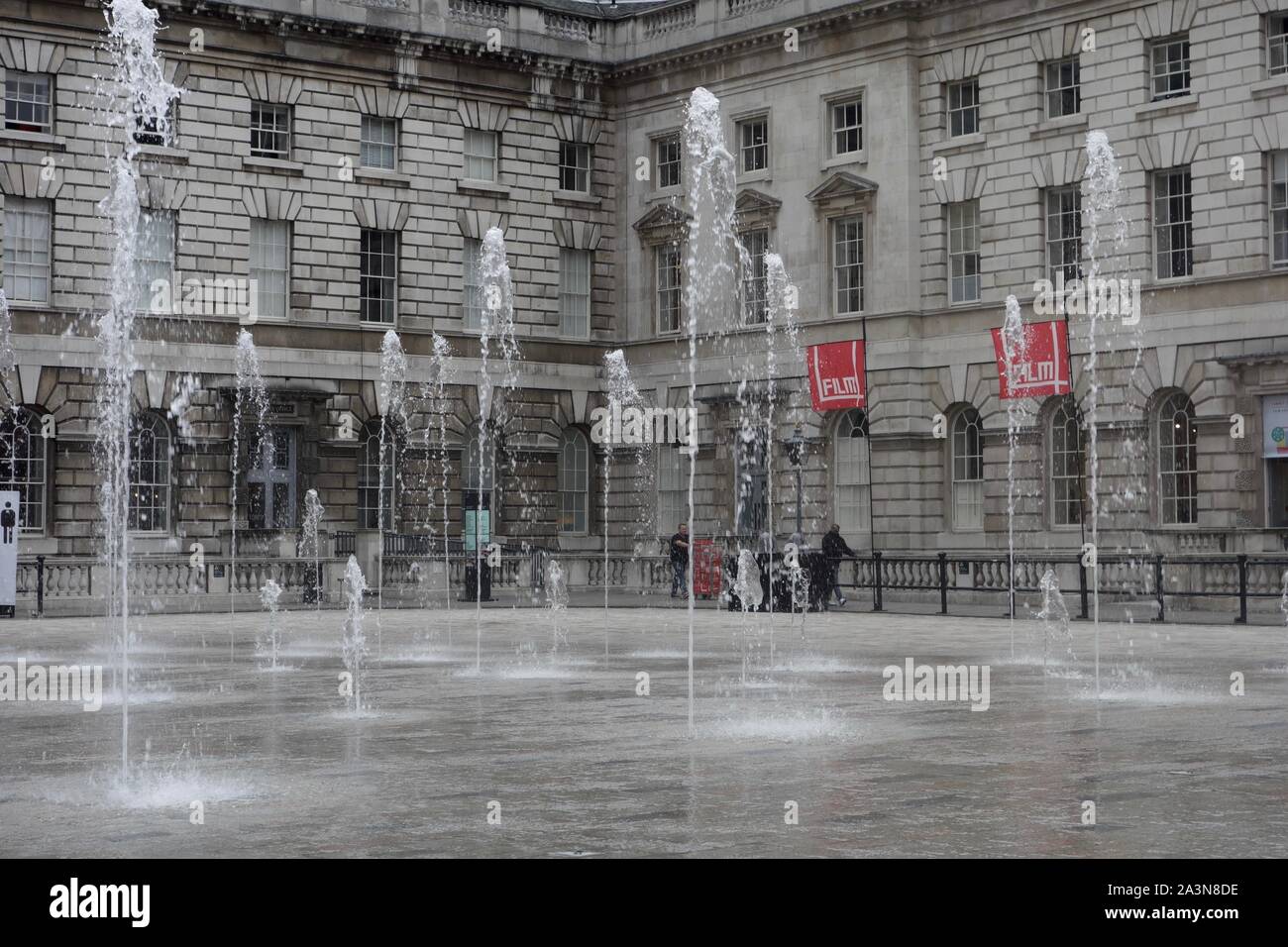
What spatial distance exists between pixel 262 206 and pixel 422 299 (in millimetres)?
4620

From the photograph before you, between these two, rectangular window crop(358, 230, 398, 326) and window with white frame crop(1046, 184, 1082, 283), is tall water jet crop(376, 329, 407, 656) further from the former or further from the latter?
window with white frame crop(1046, 184, 1082, 283)

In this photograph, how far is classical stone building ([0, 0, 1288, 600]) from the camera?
38.9m

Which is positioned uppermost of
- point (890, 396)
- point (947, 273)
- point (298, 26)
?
point (298, 26)

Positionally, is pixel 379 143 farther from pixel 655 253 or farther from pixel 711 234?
pixel 711 234

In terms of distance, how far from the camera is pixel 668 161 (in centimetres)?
4972

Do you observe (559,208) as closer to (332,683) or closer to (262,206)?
(262,206)

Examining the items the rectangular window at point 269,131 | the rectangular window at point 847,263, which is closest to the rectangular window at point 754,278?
the rectangular window at point 847,263

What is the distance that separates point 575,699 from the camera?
1723 cm

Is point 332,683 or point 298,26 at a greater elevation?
point 298,26

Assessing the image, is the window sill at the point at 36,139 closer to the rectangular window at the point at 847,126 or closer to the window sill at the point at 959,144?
the rectangular window at the point at 847,126

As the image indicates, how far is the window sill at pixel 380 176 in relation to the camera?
46125 mm

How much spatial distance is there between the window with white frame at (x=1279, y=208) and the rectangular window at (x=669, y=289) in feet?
53.5

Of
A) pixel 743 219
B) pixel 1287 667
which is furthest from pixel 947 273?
pixel 1287 667

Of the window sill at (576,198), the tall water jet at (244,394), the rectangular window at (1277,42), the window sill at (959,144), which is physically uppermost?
the rectangular window at (1277,42)
